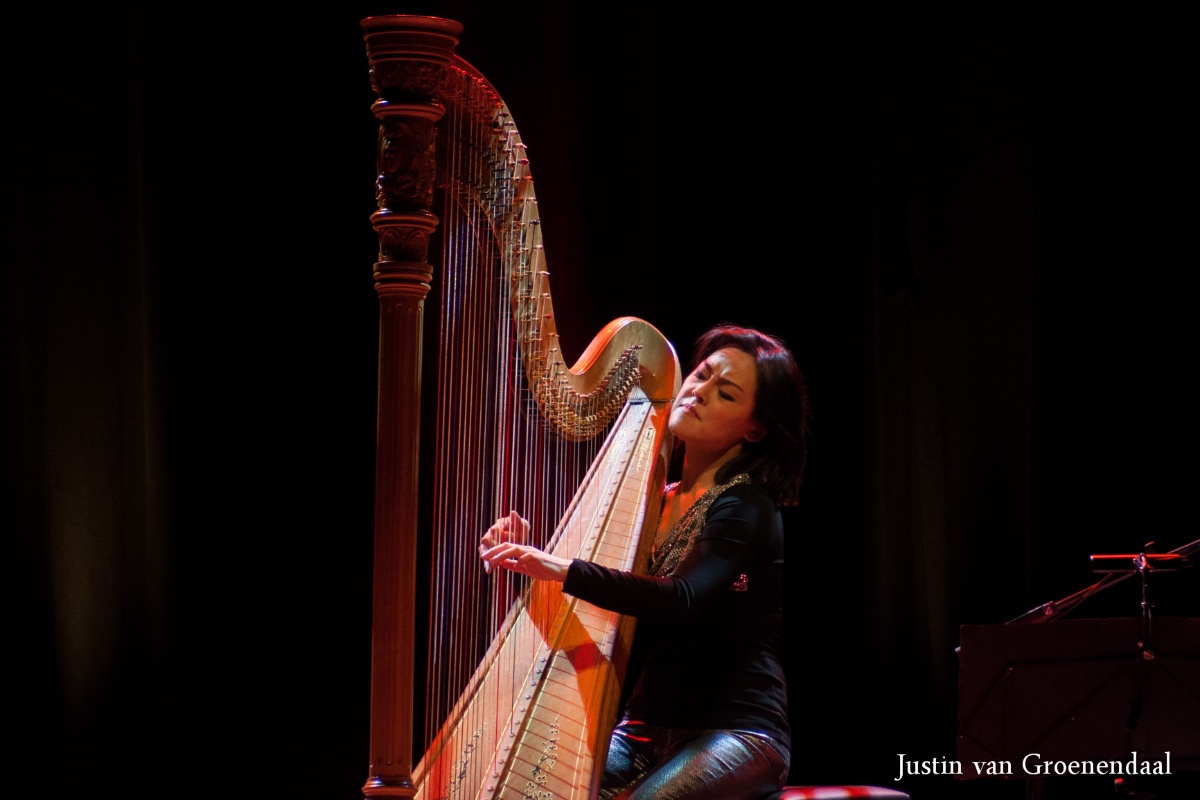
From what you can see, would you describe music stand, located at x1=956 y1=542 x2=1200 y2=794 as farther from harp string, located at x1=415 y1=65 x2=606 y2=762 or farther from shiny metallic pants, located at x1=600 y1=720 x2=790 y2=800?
harp string, located at x1=415 y1=65 x2=606 y2=762

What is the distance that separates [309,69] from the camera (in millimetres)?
3359

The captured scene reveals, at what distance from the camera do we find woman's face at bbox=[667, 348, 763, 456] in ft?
9.12

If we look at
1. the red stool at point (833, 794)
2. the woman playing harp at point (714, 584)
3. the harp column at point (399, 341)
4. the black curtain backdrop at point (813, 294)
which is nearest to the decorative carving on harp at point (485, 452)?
the harp column at point (399, 341)

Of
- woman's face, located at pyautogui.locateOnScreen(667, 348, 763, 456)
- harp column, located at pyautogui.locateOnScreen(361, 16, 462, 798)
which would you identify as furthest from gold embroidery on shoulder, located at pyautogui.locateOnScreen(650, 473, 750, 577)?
harp column, located at pyautogui.locateOnScreen(361, 16, 462, 798)

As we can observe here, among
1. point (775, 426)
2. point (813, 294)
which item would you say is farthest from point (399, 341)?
point (813, 294)

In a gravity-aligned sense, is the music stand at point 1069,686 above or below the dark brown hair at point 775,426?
below

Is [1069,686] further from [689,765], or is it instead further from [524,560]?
[524,560]

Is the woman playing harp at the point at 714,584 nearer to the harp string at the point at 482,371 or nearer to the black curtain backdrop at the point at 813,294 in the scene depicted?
the harp string at the point at 482,371

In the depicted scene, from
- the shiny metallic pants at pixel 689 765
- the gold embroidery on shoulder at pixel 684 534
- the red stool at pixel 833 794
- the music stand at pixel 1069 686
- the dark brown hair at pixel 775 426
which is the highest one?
the dark brown hair at pixel 775 426

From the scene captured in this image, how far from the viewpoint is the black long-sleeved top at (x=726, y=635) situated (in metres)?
2.55

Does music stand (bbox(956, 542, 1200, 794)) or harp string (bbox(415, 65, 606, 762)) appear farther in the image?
music stand (bbox(956, 542, 1200, 794))

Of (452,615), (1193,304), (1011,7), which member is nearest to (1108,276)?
(1193,304)

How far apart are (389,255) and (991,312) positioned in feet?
8.47

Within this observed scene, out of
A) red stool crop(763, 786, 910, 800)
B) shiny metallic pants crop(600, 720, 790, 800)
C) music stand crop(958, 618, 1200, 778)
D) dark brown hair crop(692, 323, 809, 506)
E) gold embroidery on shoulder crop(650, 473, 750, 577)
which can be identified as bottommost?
red stool crop(763, 786, 910, 800)
